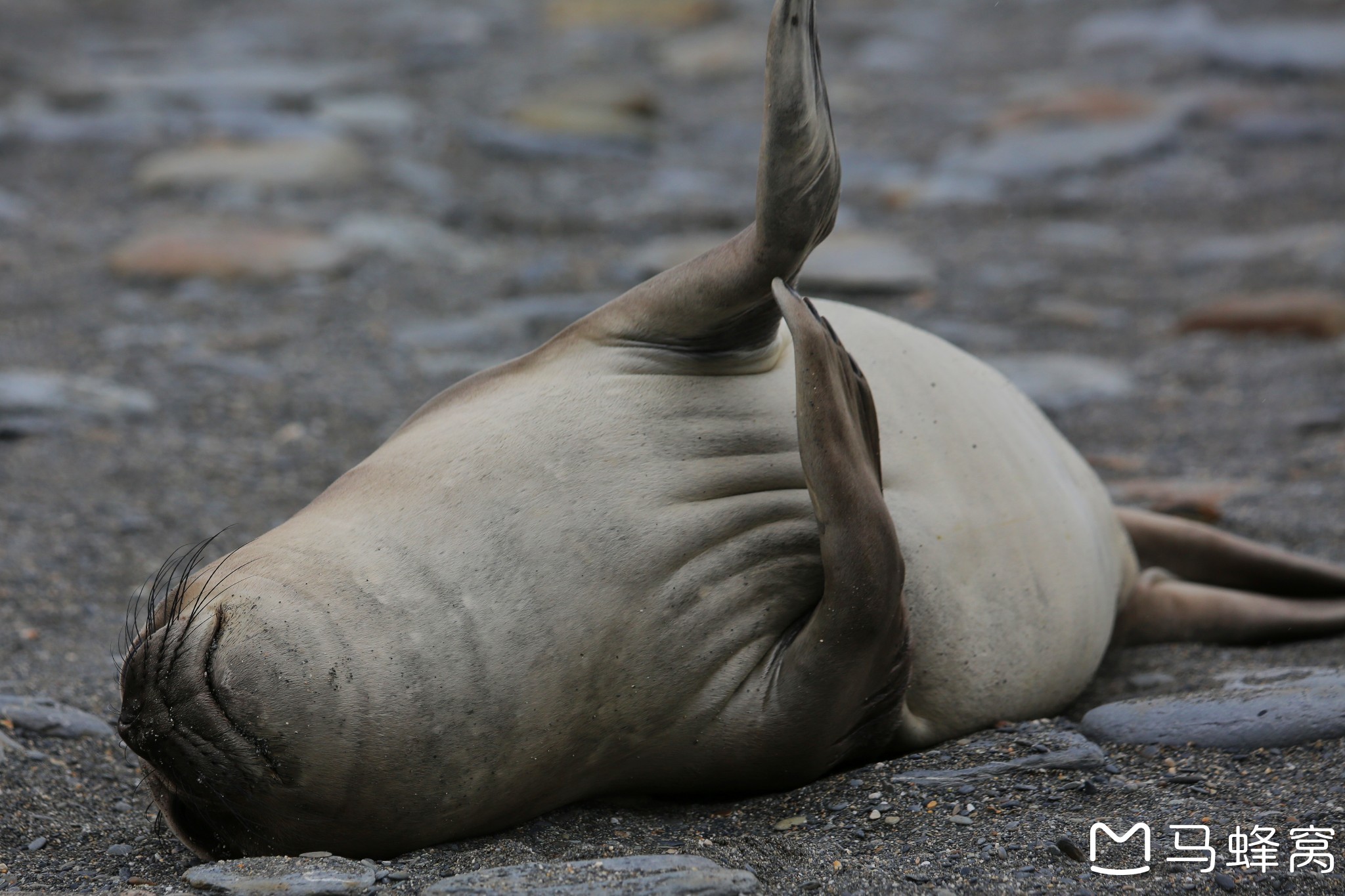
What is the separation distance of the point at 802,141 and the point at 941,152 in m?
6.06

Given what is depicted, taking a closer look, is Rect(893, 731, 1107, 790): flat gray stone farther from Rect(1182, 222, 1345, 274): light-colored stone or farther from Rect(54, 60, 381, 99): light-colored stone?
Rect(54, 60, 381, 99): light-colored stone

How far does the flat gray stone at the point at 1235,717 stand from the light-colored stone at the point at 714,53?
295 inches

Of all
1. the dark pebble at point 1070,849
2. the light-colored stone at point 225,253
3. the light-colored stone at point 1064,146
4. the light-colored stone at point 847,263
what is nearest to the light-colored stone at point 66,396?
the light-colored stone at point 225,253

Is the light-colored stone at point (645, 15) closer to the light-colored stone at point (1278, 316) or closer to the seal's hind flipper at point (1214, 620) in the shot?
the light-colored stone at point (1278, 316)

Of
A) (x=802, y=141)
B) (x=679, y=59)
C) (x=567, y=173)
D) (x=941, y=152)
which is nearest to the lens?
(x=802, y=141)

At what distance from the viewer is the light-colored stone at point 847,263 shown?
5.70 m

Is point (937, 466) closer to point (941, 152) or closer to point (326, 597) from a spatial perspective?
point (326, 597)

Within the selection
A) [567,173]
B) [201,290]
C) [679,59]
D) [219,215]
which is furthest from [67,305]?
[679,59]

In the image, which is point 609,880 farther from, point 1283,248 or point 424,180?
point 424,180

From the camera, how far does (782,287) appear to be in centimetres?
216

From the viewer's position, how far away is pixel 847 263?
19.3 ft

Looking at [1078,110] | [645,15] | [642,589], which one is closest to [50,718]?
[642,589]

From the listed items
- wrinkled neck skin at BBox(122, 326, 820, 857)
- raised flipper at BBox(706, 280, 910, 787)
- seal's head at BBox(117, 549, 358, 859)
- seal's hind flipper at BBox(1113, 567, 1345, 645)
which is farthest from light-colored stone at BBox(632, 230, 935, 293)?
seal's head at BBox(117, 549, 358, 859)

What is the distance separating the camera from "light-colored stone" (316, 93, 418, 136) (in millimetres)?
7762
